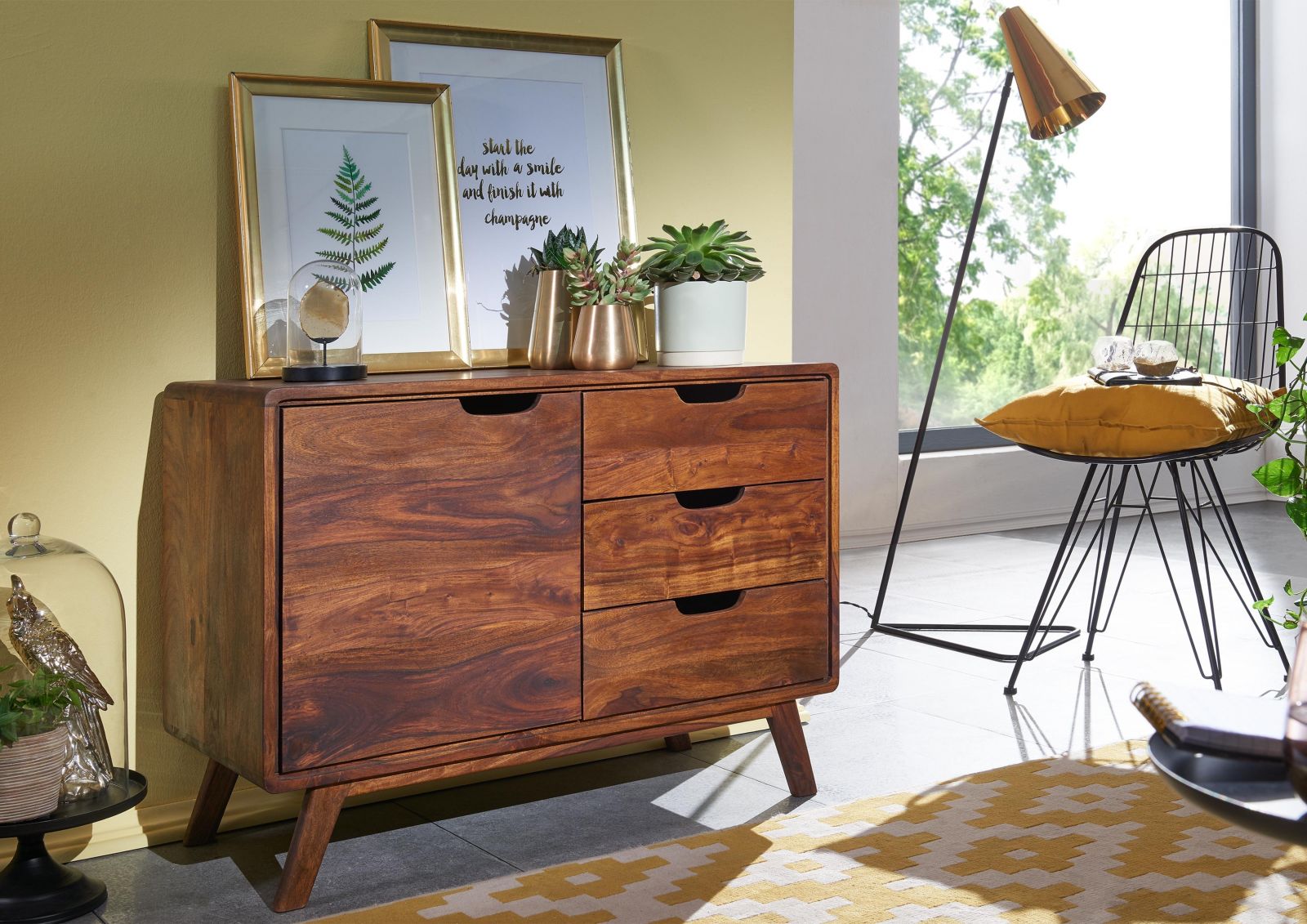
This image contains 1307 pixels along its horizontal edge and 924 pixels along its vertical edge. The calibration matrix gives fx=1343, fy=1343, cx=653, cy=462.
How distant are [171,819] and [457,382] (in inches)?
34.4

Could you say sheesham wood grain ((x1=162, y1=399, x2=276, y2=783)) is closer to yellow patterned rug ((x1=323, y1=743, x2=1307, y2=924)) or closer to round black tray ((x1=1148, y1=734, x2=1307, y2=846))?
yellow patterned rug ((x1=323, y1=743, x2=1307, y2=924))

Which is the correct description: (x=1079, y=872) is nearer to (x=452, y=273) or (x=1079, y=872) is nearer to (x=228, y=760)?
(x=228, y=760)

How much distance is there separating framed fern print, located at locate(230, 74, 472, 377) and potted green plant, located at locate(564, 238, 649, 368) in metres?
0.21

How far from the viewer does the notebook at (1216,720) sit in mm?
999

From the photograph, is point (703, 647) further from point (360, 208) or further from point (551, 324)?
point (360, 208)

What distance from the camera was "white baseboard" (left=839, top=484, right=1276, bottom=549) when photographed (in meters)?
4.90

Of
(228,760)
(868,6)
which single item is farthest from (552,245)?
(868,6)

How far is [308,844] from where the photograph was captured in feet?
6.04

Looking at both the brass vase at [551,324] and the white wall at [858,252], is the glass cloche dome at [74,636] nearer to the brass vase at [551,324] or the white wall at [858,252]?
the brass vase at [551,324]

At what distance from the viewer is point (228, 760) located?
1.89 metres

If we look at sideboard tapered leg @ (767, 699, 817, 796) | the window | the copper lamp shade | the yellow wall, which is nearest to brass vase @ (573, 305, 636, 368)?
the yellow wall

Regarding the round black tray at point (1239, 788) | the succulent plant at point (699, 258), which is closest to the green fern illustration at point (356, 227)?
the succulent plant at point (699, 258)

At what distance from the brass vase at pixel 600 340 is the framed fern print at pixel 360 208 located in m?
0.23

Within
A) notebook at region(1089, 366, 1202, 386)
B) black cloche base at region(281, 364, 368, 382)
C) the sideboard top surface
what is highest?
black cloche base at region(281, 364, 368, 382)
